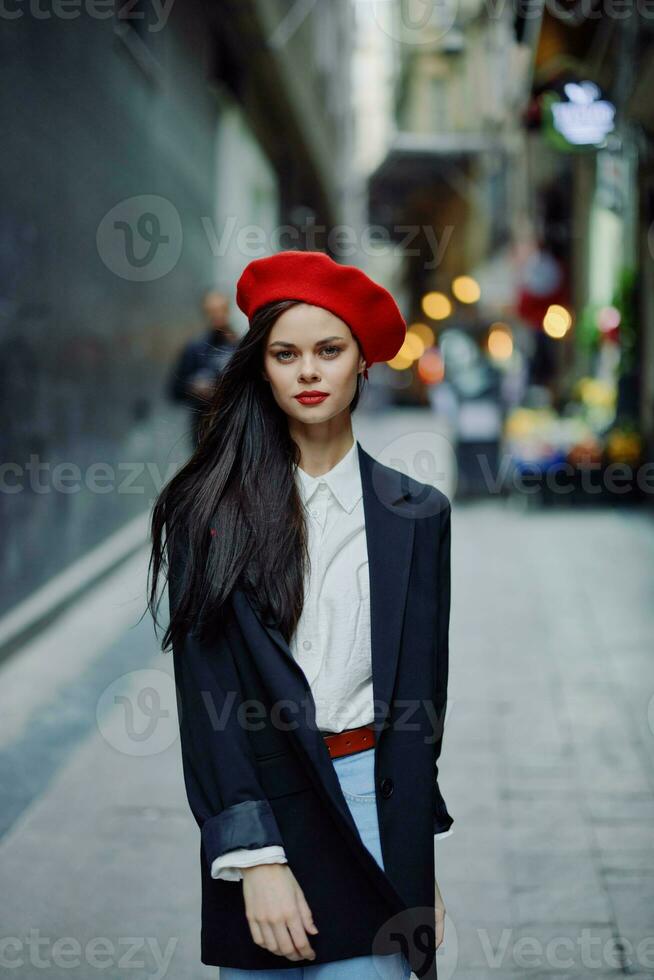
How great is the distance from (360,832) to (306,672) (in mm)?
285

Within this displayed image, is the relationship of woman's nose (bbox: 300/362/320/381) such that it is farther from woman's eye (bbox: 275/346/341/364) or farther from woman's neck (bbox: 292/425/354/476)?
woman's neck (bbox: 292/425/354/476)

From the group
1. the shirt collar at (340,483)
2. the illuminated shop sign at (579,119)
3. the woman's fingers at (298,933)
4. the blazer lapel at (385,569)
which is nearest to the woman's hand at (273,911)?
the woman's fingers at (298,933)

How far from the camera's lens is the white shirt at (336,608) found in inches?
75.5

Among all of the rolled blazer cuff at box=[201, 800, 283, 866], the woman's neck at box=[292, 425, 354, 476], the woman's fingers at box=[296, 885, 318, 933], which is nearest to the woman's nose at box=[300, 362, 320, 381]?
the woman's neck at box=[292, 425, 354, 476]

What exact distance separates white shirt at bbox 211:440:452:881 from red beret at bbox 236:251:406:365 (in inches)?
10.7

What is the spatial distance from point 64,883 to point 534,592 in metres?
5.00

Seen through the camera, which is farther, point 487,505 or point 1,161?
point 487,505

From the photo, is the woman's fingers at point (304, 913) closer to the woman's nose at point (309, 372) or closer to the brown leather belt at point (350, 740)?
the brown leather belt at point (350, 740)

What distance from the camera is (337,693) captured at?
191 centimetres

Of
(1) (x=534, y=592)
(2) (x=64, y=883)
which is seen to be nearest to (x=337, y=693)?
(2) (x=64, y=883)

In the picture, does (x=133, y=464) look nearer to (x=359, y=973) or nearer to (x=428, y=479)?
(x=428, y=479)

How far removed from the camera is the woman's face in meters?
1.89

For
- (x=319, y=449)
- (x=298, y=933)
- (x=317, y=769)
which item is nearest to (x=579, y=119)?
(x=319, y=449)

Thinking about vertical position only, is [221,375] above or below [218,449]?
above
